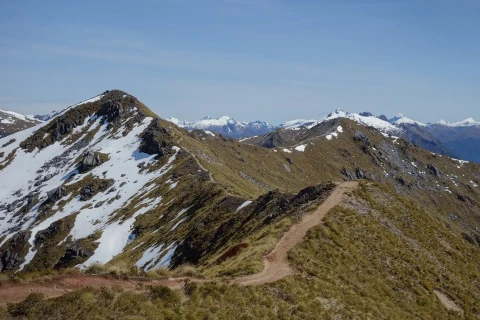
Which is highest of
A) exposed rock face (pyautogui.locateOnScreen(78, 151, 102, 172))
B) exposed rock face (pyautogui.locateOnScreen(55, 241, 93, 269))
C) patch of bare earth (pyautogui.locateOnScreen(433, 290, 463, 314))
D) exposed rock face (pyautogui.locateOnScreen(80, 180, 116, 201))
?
exposed rock face (pyautogui.locateOnScreen(78, 151, 102, 172))

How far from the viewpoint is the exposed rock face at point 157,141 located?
12244 centimetres

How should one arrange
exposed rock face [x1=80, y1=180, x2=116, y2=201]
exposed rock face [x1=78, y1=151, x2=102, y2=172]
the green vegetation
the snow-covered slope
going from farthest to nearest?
exposed rock face [x1=78, y1=151, x2=102, y2=172] → exposed rock face [x1=80, y1=180, x2=116, y2=201] → the snow-covered slope → the green vegetation

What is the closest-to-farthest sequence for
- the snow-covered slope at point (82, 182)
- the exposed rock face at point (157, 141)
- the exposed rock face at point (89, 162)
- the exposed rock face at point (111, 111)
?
1. the snow-covered slope at point (82, 182)
2. the exposed rock face at point (157, 141)
3. the exposed rock face at point (89, 162)
4. the exposed rock face at point (111, 111)

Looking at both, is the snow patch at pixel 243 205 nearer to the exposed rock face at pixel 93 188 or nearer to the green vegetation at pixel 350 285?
the green vegetation at pixel 350 285

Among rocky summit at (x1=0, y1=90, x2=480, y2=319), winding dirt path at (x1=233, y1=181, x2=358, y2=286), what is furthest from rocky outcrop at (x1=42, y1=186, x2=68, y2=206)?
winding dirt path at (x1=233, y1=181, x2=358, y2=286)

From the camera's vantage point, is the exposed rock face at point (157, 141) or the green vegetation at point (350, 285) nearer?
the green vegetation at point (350, 285)

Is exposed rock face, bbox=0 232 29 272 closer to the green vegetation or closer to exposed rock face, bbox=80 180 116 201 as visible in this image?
exposed rock face, bbox=80 180 116 201

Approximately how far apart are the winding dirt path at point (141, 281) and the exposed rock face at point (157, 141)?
9073 cm

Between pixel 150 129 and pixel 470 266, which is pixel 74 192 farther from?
pixel 470 266

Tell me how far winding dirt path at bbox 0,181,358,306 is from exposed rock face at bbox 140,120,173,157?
298 feet

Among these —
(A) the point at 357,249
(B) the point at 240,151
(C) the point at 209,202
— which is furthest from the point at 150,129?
(A) the point at 357,249

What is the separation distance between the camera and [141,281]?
2142 cm

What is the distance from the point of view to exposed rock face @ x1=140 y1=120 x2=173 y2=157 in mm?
122438

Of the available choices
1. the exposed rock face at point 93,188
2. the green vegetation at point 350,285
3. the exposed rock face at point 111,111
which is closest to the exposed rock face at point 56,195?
the exposed rock face at point 93,188
